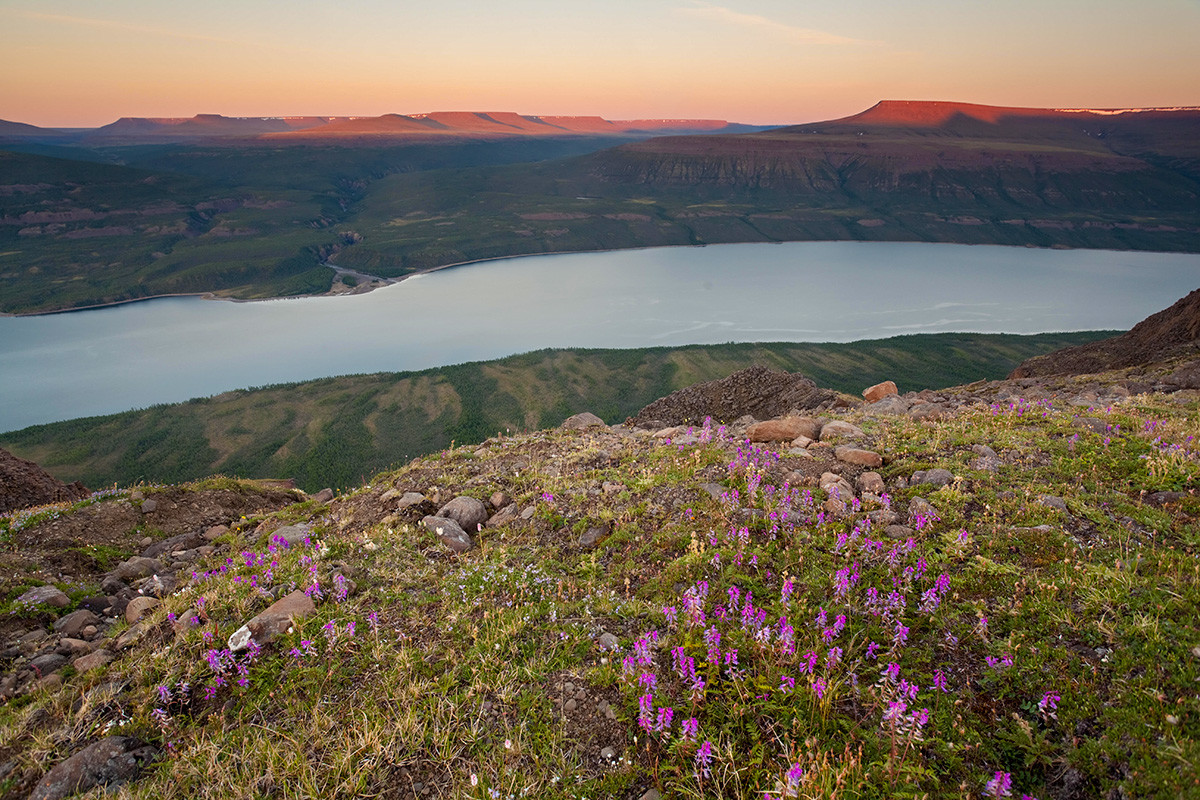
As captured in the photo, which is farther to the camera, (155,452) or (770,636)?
(155,452)

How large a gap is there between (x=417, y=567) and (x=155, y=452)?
74040 mm

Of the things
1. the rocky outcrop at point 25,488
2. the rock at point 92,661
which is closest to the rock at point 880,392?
the rock at point 92,661

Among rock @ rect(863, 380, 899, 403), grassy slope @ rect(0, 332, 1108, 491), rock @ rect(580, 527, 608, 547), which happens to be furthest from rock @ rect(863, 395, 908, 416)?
grassy slope @ rect(0, 332, 1108, 491)

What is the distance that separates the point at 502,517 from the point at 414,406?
2761 inches

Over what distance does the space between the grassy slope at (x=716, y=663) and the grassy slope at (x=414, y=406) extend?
169ft

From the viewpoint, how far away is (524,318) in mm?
130750

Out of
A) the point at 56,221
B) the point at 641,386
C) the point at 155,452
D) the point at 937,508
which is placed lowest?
the point at 155,452

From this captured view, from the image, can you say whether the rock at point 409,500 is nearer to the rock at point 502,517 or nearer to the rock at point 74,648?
the rock at point 502,517

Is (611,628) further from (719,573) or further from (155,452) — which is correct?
(155,452)

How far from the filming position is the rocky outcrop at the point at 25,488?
14.0 m

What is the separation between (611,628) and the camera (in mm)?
4996

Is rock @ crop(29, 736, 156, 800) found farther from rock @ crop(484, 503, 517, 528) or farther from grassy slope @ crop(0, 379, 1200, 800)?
rock @ crop(484, 503, 517, 528)

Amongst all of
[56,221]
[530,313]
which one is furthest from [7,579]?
[56,221]

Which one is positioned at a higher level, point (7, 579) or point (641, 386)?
point (7, 579)
